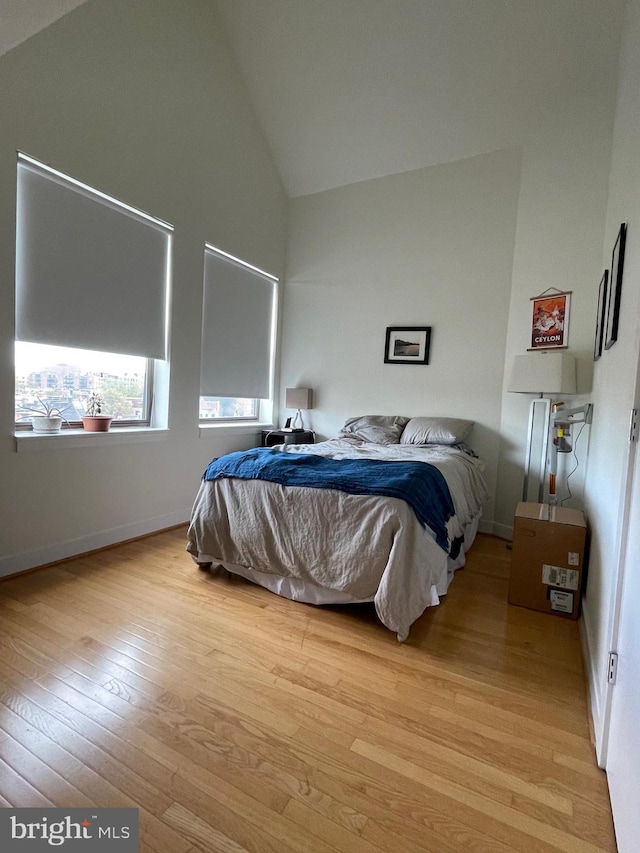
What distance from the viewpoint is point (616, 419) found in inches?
62.5

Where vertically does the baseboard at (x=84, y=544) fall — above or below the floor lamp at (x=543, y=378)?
below

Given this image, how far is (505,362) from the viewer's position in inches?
132

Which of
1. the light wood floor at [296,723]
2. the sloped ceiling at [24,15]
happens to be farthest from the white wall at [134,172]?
the sloped ceiling at [24,15]

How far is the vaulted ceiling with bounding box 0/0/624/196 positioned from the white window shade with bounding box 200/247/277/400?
1390 millimetres

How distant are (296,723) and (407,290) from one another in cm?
348

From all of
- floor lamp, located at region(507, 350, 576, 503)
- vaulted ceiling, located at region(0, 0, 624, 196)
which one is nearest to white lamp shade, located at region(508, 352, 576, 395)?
floor lamp, located at region(507, 350, 576, 503)

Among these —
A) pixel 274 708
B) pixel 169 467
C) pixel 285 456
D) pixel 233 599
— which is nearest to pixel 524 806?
pixel 274 708

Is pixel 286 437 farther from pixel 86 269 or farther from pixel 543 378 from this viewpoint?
pixel 543 378

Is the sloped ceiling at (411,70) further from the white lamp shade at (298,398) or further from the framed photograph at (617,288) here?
the white lamp shade at (298,398)

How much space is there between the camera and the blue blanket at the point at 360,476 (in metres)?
1.95

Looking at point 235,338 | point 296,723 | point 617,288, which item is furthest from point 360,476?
point 235,338

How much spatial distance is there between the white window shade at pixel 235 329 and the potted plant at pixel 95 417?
0.91 meters

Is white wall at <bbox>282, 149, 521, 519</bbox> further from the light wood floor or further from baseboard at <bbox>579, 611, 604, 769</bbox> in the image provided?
the light wood floor

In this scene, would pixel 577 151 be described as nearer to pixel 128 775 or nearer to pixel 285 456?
pixel 285 456
